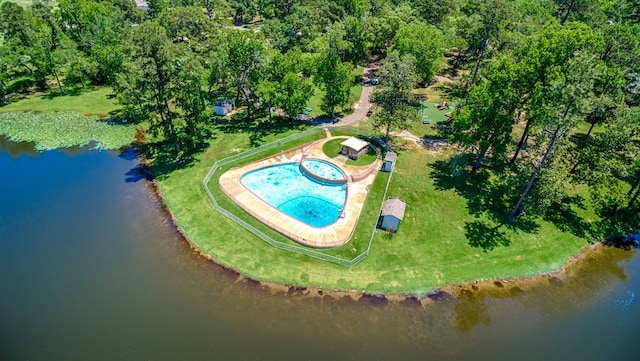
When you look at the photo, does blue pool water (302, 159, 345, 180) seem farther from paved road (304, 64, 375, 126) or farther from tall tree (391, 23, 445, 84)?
tall tree (391, 23, 445, 84)

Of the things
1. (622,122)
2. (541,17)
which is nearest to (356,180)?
(622,122)

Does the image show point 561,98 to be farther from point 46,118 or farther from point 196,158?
point 46,118

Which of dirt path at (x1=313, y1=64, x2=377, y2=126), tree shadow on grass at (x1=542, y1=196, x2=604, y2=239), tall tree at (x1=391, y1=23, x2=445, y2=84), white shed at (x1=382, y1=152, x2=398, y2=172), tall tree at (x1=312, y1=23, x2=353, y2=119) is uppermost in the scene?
Answer: tall tree at (x1=391, y1=23, x2=445, y2=84)

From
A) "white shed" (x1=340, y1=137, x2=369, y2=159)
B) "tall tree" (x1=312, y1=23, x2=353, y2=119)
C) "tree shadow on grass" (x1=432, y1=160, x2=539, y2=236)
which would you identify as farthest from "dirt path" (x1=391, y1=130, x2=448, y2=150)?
"tall tree" (x1=312, y1=23, x2=353, y2=119)

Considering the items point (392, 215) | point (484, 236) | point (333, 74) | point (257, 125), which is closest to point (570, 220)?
point (484, 236)

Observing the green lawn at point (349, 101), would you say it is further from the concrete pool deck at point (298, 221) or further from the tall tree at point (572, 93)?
the tall tree at point (572, 93)

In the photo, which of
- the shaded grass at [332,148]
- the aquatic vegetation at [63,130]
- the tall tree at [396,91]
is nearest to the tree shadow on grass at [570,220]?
the tall tree at [396,91]

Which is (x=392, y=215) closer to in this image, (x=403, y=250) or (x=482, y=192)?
(x=403, y=250)
